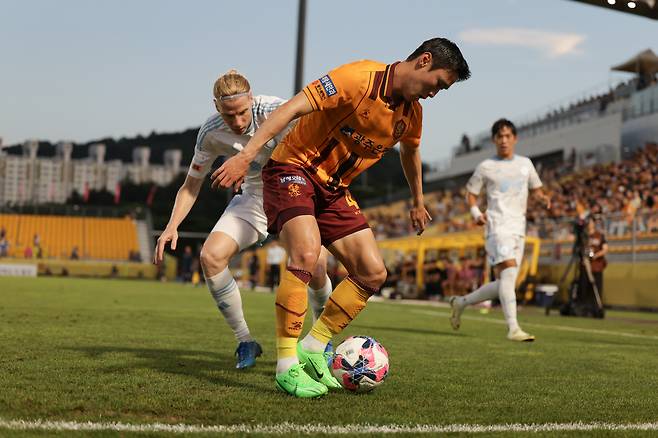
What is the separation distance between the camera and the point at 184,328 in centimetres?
957

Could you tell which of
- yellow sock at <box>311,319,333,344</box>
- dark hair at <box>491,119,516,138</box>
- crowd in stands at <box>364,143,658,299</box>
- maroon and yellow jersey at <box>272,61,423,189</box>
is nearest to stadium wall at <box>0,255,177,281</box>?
crowd in stands at <box>364,143,658,299</box>

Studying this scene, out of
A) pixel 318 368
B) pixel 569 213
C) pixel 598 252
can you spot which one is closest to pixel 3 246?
pixel 569 213

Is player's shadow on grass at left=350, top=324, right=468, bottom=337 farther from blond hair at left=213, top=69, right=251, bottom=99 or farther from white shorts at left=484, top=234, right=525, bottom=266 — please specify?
blond hair at left=213, top=69, right=251, bottom=99

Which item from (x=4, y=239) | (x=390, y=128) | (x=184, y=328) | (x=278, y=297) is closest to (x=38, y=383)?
(x=278, y=297)

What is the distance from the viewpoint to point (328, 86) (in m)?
4.48

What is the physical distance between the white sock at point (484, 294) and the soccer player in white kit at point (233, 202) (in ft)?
14.1

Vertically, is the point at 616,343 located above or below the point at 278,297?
below

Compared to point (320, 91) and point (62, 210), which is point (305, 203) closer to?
point (320, 91)

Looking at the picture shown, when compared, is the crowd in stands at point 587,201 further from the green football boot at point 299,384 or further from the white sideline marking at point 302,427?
the white sideline marking at point 302,427

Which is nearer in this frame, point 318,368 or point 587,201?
point 318,368

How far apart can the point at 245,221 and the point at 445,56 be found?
6.84 feet

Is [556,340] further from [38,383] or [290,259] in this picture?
[38,383]

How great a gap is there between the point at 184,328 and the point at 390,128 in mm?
5460

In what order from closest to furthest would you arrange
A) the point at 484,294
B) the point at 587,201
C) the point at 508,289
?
the point at 508,289 → the point at 484,294 → the point at 587,201
